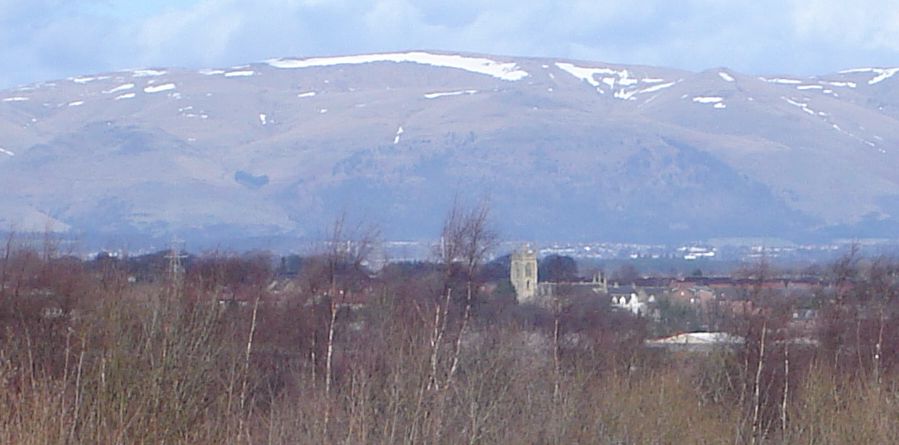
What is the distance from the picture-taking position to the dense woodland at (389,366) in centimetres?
1055

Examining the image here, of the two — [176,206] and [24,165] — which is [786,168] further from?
[24,165]

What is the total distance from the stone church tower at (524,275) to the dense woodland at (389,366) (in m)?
7.04

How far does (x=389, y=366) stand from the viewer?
1420 centimetres

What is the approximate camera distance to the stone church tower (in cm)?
4166

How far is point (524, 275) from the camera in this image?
160 ft

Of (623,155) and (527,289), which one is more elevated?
(623,155)

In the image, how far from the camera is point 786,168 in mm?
195625

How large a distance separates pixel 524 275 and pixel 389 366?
34792 mm

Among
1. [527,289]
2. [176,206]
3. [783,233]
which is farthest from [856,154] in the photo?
[527,289]

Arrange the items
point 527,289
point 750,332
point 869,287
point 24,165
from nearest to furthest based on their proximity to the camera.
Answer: point 750,332 < point 869,287 < point 527,289 < point 24,165

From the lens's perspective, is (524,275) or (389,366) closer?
(389,366)

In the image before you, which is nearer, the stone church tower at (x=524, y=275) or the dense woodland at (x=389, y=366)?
the dense woodland at (x=389, y=366)

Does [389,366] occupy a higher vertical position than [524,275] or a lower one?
lower

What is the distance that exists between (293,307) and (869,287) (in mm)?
14665
